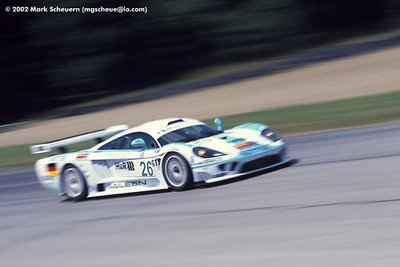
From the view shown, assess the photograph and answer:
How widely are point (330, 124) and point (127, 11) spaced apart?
18695 millimetres

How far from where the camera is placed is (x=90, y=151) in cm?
1246

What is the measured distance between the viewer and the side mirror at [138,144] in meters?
11.8

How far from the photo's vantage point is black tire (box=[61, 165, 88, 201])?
12452 millimetres

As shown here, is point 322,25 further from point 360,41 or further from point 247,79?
point 247,79

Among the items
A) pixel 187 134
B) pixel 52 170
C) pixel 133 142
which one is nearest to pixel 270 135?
pixel 187 134

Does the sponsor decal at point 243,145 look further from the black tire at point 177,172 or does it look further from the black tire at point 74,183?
the black tire at point 74,183

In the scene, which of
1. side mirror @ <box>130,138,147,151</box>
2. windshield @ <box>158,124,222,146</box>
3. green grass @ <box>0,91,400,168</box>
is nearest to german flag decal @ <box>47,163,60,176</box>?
side mirror @ <box>130,138,147,151</box>

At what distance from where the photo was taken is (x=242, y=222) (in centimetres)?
867

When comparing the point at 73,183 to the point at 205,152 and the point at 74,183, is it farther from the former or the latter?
the point at 205,152

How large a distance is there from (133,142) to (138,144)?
5.2 inches

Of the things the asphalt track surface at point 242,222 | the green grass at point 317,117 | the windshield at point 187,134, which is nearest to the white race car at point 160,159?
the windshield at point 187,134

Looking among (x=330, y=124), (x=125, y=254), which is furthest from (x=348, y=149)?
(x=125, y=254)

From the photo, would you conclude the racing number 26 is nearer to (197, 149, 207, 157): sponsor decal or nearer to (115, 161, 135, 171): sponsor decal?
(115, 161, 135, 171): sponsor decal

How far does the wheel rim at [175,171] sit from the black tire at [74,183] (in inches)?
68.5
